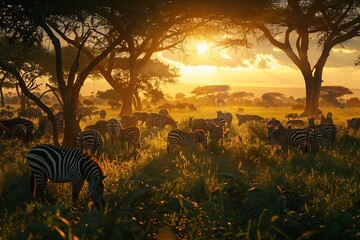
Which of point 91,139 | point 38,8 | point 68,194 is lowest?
point 68,194

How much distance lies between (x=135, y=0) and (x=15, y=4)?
13.9 ft

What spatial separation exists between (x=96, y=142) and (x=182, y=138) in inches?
121

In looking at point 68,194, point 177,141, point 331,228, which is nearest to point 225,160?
point 177,141

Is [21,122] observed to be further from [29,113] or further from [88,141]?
[29,113]

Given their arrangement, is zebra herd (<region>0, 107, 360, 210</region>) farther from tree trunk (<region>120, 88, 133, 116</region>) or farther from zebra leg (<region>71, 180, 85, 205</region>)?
tree trunk (<region>120, 88, 133, 116</region>)

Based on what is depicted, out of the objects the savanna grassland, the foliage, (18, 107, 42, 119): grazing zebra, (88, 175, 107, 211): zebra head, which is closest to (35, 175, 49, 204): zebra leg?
the savanna grassland

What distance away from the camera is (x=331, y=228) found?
385 centimetres

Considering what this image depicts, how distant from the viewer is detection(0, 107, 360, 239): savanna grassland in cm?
424

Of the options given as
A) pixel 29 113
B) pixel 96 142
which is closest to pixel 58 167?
pixel 96 142

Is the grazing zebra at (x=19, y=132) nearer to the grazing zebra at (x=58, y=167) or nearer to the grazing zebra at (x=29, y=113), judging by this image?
the grazing zebra at (x=58, y=167)

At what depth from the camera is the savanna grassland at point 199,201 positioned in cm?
424

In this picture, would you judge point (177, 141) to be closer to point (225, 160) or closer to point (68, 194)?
point (225, 160)

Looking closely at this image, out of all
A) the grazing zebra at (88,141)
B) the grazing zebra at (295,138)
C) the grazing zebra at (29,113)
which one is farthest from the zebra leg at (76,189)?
the grazing zebra at (29,113)

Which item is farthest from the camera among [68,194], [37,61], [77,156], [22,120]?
[37,61]
